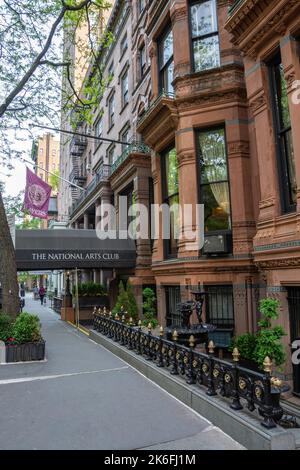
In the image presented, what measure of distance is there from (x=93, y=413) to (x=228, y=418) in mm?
2077

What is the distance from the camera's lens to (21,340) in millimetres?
9562

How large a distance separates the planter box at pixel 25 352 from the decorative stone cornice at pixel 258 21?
904 centimetres

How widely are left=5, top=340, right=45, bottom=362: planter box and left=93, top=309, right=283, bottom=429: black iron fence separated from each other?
8.07ft

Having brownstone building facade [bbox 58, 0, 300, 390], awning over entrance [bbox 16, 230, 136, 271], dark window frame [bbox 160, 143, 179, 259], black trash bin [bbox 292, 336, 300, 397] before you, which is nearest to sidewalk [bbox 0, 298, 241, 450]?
black trash bin [bbox 292, 336, 300, 397]

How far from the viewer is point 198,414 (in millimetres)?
5641

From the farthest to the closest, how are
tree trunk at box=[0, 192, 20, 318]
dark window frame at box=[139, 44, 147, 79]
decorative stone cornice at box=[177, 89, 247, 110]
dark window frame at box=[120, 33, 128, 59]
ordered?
dark window frame at box=[120, 33, 128, 59] → dark window frame at box=[139, 44, 147, 79] → decorative stone cornice at box=[177, 89, 247, 110] → tree trunk at box=[0, 192, 20, 318]

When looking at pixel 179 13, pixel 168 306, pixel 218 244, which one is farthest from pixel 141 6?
pixel 168 306

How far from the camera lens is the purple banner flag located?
18.2m

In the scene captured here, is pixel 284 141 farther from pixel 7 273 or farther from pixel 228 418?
pixel 7 273

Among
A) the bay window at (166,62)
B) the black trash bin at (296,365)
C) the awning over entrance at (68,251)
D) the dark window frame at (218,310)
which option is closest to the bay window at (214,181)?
the dark window frame at (218,310)

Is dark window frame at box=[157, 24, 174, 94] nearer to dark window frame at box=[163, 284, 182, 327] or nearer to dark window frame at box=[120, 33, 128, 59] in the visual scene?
dark window frame at box=[163, 284, 182, 327]

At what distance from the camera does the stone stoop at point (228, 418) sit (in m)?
4.25

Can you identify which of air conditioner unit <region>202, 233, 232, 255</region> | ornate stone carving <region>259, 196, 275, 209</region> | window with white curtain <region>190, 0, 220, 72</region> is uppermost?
window with white curtain <region>190, 0, 220, 72</region>
